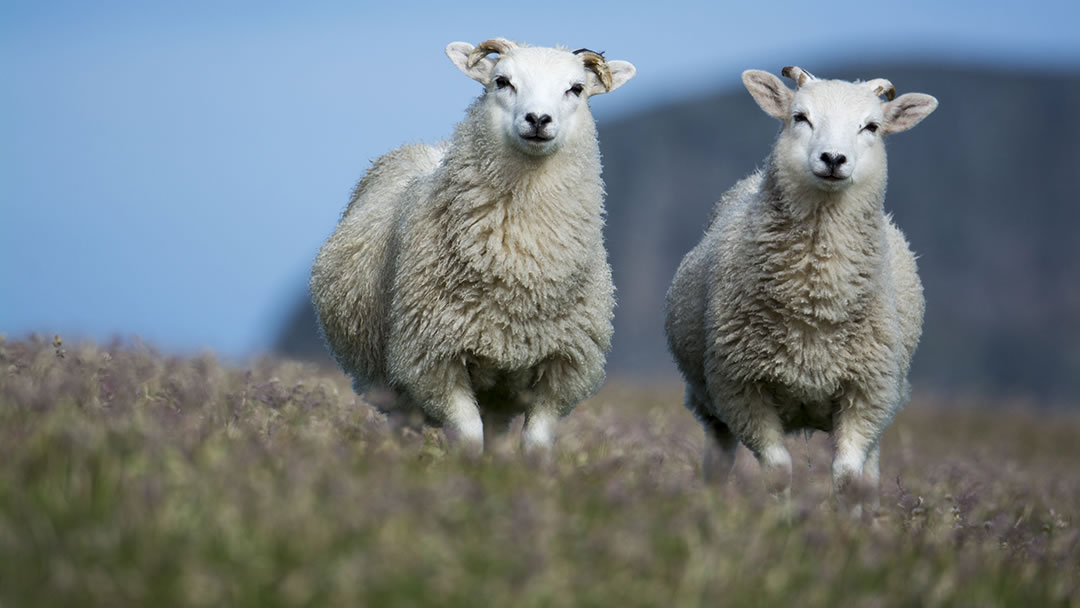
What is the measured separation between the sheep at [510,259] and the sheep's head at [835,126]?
1005 millimetres

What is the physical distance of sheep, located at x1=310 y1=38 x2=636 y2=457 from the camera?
623cm

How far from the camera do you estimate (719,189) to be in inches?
3182

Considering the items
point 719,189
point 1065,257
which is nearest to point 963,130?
point 1065,257

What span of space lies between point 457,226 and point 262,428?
171 cm

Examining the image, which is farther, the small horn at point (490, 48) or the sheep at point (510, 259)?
the small horn at point (490, 48)

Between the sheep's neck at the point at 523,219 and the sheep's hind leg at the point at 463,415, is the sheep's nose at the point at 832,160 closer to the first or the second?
the sheep's neck at the point at 523,219

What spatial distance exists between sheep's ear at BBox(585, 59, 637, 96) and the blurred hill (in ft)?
189

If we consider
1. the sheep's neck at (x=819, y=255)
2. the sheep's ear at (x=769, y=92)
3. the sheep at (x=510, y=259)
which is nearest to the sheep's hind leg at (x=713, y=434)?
the sheep's neck at (x=819, y=255)

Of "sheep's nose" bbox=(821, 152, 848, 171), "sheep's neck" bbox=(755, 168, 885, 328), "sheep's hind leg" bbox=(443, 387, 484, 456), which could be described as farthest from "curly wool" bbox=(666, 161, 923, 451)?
"sheep's hind leg" bbox=(443, 387, 484, 456)

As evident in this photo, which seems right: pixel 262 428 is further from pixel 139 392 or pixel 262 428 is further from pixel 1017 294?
pixel 1017 294

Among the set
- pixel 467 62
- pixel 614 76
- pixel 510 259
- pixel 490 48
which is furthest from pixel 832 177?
pixel 467 62

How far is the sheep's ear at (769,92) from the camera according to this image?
23.4 feet

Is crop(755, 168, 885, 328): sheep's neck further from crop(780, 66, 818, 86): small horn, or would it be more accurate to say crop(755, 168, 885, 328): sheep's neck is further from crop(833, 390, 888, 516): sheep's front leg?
crop(780, 66, 818, 86): small horn

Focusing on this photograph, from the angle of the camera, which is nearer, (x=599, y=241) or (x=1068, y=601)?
(x=1068, y=601)
